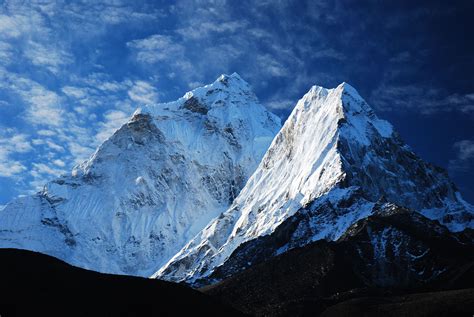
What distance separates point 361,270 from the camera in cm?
15412

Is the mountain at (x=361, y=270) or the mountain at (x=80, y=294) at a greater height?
the mountain at (x=361, y=270)

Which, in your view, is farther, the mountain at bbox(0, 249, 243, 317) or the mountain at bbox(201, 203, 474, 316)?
the mountain at bbox(201, 203, 474, 316)

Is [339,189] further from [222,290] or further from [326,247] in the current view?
[222,290]

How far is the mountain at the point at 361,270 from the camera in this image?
133625mm

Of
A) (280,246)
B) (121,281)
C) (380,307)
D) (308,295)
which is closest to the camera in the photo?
(121,281)

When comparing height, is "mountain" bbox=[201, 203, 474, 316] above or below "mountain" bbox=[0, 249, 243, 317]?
above

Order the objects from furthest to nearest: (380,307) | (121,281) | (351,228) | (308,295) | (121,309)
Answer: (351,228) → (308,295) → (380,307) → (121,281) → (121,309)

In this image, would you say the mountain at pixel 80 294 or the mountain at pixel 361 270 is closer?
the mountain at pixel 80 294

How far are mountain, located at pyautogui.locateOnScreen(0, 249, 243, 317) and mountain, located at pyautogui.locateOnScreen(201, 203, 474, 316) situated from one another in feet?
115

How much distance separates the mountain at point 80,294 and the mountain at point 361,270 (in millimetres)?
35199

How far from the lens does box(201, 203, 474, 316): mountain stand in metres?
134

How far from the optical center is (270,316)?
5118 inches

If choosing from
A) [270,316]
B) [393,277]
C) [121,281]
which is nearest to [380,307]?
[270,316]

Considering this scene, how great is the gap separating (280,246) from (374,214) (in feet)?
91.9
